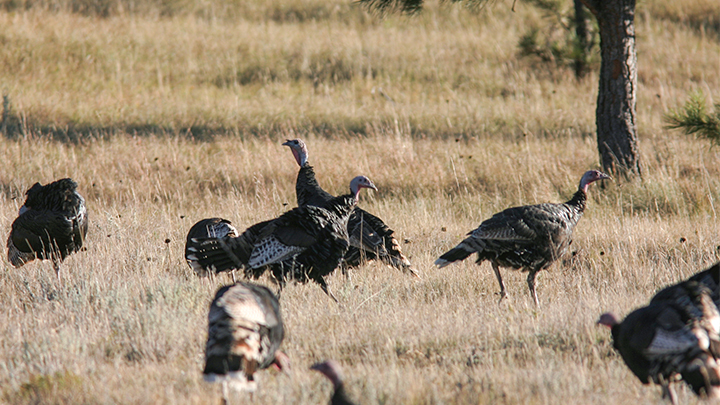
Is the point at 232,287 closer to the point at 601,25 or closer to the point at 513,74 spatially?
the point at 601,25

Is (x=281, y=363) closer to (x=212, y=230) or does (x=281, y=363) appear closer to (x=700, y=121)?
(x=212, y=230)

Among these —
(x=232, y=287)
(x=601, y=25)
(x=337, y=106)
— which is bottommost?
(x=337, y=106)


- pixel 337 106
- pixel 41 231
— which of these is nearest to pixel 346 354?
pixel 41 231

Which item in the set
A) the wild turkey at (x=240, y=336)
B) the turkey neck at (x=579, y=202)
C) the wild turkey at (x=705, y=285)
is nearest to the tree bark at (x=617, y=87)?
the turkey neck at (x=579, y=202)

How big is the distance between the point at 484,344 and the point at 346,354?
88cm

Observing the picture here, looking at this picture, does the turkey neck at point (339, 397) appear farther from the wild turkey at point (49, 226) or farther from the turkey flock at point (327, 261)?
the wild turkey at point (49, 226)

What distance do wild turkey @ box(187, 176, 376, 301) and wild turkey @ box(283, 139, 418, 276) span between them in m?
0.45

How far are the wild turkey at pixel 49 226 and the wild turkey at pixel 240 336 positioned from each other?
260 centimetres

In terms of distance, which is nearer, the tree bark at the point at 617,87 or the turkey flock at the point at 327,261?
the turkey flock at the point at 327,261

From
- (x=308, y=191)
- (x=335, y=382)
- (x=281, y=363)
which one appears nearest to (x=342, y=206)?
(x=308, y=191)

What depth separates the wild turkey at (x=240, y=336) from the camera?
9.44 feet

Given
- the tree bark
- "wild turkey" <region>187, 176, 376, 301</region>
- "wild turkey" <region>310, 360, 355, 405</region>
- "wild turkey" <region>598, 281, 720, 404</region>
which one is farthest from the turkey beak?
the tree bark

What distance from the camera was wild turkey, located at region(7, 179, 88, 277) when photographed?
530 cm

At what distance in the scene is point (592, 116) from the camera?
1201 centimetres
